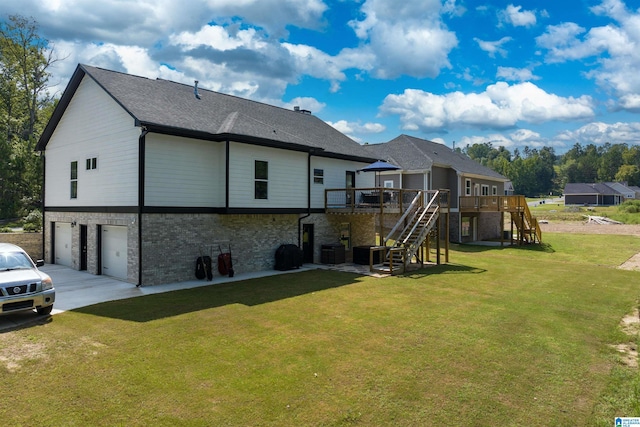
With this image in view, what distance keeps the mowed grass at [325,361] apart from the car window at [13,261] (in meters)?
1.92

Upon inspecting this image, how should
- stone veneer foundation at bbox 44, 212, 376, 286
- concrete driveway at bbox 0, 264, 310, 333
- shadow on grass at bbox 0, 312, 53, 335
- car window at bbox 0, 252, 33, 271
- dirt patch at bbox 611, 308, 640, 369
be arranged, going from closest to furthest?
dirt patch at bbox 611, 308, 640, 369 < shadow on grass at bbox 0, 312, 53, 335 < concrete driveway at bbox 0, 264, 310, 333 < car window at bbox 0, 252, 33, 271 < stone veneer foundation at bbox 44, 212, 376, 286

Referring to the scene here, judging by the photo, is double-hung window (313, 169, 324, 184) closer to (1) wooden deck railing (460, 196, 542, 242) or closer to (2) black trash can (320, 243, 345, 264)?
(2) black trash can (320, 243, 345, 264)

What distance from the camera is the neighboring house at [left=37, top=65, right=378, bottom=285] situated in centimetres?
1314

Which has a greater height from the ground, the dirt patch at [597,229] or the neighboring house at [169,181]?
the neighboring house at [169,181]

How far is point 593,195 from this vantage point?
291ft

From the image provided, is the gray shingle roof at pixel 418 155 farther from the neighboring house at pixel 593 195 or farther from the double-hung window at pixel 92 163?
the neighboring house at pixel 593 195

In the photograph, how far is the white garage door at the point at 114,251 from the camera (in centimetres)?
1420

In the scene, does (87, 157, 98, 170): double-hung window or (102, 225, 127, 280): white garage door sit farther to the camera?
(87, 157, 98, 170): double-hung window

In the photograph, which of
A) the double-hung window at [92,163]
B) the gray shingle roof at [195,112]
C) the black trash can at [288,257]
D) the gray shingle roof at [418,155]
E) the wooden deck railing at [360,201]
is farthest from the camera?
the gray shingle roof at [418,155]

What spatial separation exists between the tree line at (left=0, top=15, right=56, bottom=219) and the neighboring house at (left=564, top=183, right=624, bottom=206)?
10121cm

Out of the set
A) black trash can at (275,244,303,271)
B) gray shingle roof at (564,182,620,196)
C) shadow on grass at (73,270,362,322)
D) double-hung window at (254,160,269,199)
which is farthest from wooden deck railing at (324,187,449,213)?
gray shingle roof at (564,182,620,196)

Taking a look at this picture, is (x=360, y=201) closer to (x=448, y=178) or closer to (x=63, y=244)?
(x=448, y=178)

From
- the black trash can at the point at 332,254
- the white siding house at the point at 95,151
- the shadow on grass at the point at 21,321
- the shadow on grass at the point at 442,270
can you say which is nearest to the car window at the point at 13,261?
the shadow on grass at the point at 21,321

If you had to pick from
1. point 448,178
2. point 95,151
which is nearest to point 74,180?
point 95,151
